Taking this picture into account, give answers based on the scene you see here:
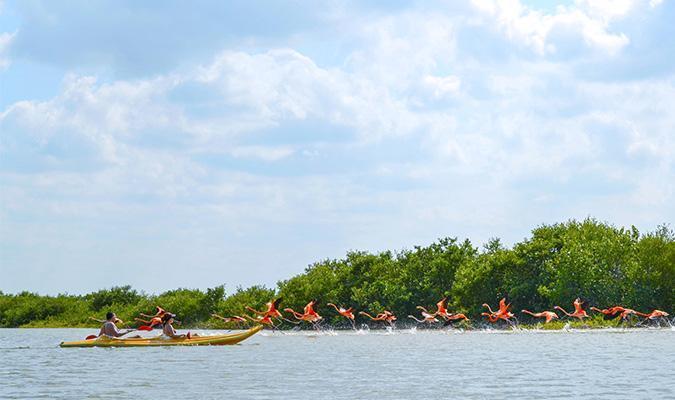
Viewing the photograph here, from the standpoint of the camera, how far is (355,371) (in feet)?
120

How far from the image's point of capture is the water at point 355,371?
95.4ft

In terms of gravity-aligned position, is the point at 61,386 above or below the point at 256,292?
below

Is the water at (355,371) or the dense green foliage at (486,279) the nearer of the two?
the water at (355,371)

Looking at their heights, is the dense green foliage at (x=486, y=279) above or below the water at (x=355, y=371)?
above

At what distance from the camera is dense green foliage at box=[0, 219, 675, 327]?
237 feet

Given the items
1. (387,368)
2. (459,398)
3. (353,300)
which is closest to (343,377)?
(387,368)

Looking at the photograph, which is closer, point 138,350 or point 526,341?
point 138,350

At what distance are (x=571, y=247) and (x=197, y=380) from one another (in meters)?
46.8

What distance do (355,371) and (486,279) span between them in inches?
1677

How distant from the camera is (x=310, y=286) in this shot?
87.9 m

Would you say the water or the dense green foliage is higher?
the dense green foliage

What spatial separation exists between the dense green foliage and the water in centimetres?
1677

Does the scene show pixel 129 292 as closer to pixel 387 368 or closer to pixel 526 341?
pixel 526 341

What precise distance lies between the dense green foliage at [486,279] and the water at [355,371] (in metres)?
16.8
